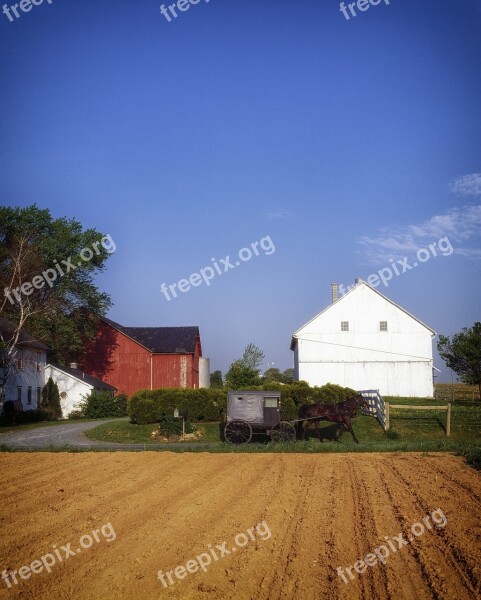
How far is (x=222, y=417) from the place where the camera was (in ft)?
93.0

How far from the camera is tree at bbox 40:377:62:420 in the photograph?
42156mm

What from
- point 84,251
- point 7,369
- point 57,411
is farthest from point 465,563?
point 84,251

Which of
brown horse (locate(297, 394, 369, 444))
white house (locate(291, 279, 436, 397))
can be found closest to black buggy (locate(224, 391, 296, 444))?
brown horse (locate(297, 394, 369, 444))

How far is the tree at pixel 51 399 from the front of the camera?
42156 millimetres

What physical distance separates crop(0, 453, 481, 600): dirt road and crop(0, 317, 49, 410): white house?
26579 millimetres

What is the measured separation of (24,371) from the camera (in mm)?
40750

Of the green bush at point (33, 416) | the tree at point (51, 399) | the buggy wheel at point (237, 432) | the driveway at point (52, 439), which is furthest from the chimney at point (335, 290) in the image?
Result: the buggy wheel at point (237, 432)

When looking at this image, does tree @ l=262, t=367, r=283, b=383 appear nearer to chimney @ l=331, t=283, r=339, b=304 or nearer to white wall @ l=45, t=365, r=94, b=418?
chimney @ l=331, t=283, r=339, b=304

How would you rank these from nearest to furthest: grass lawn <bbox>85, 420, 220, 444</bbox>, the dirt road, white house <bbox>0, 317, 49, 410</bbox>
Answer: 1. the dirt road
2. grass lawn <bbox>85, 420, 220, 444</bbox>
3. white house <bbox>0, 317, 49, 410</bbox>

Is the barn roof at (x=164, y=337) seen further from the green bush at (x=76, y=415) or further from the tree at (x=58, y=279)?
the green bush at (x=76, y=415)

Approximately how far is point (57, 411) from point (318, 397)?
22.0 meters

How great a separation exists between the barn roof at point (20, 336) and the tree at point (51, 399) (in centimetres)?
279

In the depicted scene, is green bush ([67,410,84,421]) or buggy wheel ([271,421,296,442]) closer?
buggy wheel ([271,421,296,442])

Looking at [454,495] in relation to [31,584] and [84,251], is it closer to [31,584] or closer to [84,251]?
[31,584]
